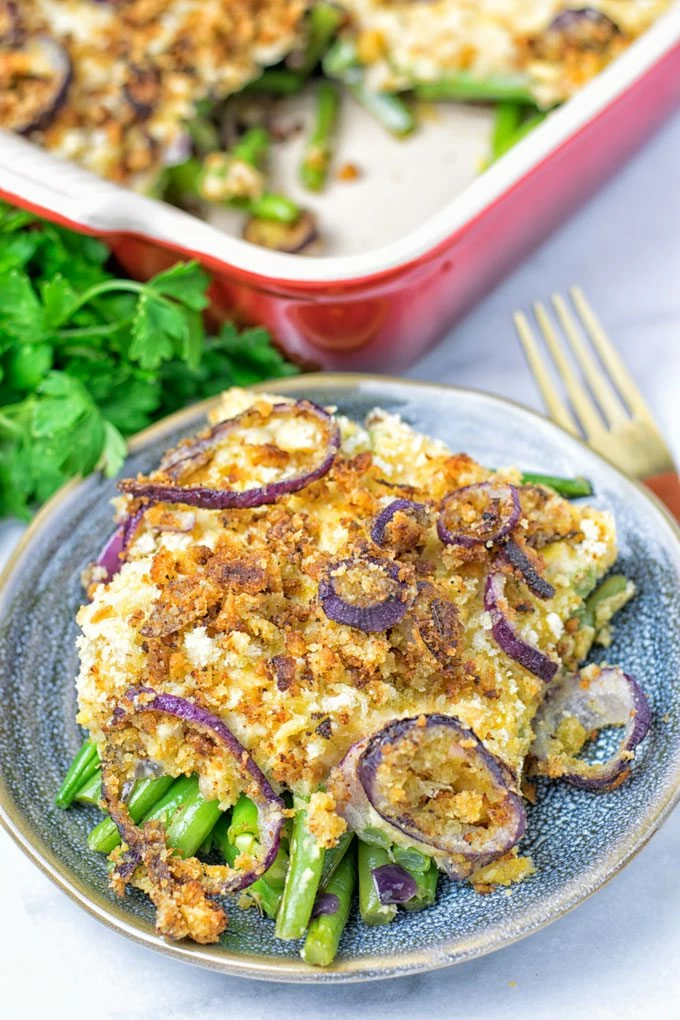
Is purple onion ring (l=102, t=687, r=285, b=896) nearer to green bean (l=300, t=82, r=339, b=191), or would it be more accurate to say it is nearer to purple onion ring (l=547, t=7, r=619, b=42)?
green bean (l=300, t=82, r=339, b=191)

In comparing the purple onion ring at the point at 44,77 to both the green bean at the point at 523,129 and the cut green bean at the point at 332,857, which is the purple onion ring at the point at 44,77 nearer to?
the green bean at the point at 523,129

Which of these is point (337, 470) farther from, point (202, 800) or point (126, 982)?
point (126, 982)

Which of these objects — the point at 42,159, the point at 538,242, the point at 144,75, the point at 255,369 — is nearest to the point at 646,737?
the point at 255,369

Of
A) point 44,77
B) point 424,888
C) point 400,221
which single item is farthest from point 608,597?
point 44,77

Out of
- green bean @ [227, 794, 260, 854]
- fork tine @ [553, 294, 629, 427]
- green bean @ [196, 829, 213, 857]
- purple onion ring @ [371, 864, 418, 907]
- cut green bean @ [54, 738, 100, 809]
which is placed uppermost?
fork tine @ [553, 294, 629, 427]

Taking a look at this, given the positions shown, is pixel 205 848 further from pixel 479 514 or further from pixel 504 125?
pixel 504 125

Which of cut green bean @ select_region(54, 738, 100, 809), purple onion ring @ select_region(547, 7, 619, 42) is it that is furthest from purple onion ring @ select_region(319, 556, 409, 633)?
purple onion ring @ select_region(547, 7, 619, 42)

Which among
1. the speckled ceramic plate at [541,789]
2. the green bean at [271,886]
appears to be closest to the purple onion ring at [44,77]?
the speckled ceramic plate at [541,789]
